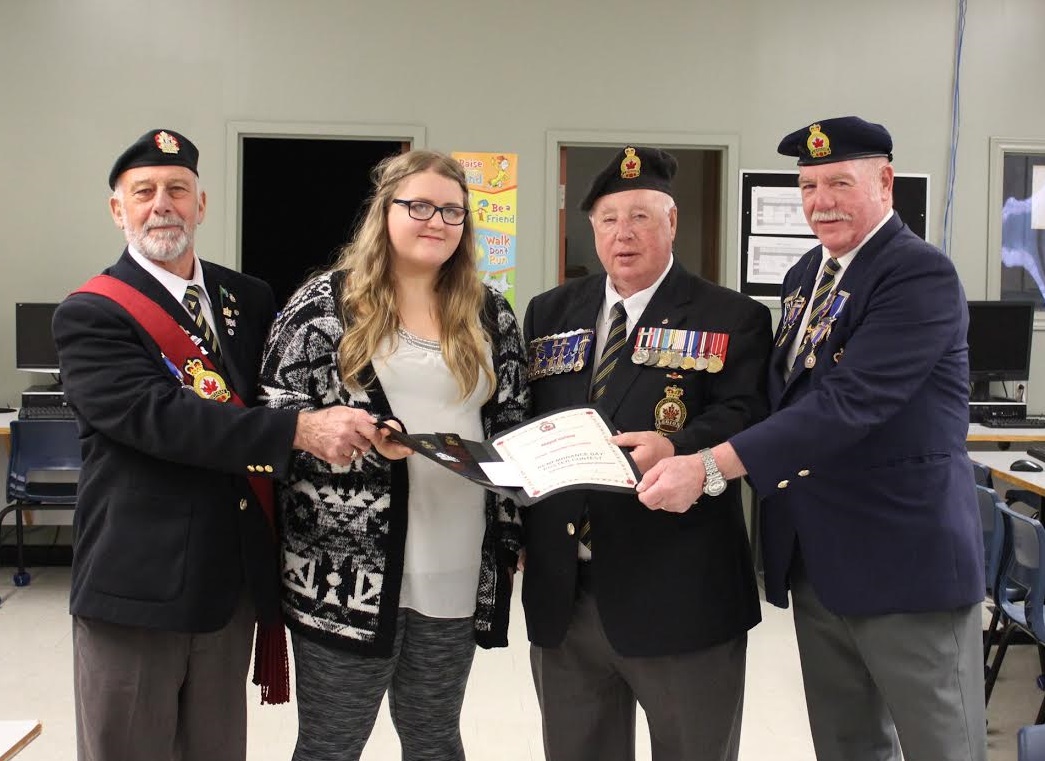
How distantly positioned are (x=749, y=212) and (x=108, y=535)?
446 centimetres

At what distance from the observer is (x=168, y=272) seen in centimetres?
196

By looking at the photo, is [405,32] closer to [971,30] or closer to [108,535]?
[971,30]

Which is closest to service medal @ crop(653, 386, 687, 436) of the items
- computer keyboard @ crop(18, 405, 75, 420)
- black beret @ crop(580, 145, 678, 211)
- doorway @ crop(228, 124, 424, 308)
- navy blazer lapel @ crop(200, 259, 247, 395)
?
black beret @ crop(580, 145, 678, 211)

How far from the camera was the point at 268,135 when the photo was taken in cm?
536

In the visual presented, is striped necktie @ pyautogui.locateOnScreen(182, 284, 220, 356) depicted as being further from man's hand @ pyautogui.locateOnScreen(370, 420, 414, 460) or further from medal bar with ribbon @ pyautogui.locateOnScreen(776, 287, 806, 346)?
medal bar with ribbon @ pyautogui.locateOnScreen(776, 287, 806, 346)

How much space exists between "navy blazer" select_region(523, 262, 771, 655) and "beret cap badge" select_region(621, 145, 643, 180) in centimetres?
23

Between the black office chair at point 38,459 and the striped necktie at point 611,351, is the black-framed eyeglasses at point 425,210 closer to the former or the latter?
the striped necktie at point 611,351

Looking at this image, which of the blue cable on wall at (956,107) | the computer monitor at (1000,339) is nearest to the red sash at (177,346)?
the computer monitor at (1000,339)

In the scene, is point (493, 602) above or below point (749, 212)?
below

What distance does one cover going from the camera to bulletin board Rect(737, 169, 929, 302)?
554cm

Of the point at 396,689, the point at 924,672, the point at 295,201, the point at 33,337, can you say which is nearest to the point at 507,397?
the point at 396,689

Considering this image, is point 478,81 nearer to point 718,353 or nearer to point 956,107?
point 956,107

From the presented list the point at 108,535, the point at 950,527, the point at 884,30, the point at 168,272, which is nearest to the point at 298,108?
the point at 884,30

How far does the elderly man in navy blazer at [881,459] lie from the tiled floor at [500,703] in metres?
1.39
